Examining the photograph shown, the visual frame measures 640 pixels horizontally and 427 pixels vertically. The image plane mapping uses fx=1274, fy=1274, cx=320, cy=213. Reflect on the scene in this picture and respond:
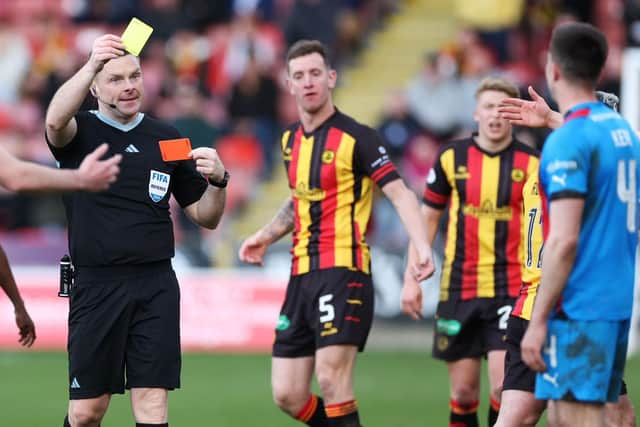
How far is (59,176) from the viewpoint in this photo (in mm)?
5621

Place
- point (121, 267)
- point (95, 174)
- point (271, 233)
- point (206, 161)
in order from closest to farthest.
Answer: point (95, 174)
point (206, 161)
point (121, 267)
point (271, 233)

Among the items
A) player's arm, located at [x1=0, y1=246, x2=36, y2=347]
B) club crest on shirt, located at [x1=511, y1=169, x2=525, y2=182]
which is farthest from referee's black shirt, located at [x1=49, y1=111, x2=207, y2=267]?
club crest on shirt, located at [x1=511, y1=169, x2=525, y2=182]

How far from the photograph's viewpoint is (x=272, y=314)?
14.7 metres

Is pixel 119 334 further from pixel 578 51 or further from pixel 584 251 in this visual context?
pixel 578 51

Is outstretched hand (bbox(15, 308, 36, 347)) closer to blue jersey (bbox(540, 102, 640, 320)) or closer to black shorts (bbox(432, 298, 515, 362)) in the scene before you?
black shorts (bbox(432, 298, 515, 362))

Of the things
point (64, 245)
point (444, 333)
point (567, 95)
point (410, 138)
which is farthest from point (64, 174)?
point (410, 138)

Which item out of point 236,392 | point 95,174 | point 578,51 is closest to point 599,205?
point 578,51

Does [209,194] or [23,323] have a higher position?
[209,194]

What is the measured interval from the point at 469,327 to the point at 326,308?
1134 mm

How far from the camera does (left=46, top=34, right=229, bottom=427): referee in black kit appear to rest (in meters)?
6.80

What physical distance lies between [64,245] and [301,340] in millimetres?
8063

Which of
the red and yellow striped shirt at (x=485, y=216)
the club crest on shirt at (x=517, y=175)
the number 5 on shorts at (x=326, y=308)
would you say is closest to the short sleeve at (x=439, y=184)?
the red and yellow striped shirt at (x=485, y=216)

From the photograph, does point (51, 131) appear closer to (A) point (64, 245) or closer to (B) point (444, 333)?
(B) point (444, 333)

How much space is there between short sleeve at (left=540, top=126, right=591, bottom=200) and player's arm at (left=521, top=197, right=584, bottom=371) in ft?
0.14
